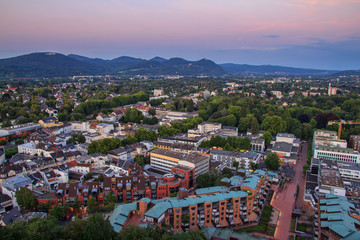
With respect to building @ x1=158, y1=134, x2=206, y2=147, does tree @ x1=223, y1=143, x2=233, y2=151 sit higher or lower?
lower

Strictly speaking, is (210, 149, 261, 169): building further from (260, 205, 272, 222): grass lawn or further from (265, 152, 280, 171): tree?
(260, 205, 272, 222): grass lawn

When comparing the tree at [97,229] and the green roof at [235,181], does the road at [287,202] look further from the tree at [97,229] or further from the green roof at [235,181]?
the tree at [97,229]

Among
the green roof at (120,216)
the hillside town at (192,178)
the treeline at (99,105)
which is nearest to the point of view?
the green roof at (120,216)

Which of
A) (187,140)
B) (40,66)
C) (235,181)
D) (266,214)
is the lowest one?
(266,214)

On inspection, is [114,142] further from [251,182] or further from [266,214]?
[266,214]

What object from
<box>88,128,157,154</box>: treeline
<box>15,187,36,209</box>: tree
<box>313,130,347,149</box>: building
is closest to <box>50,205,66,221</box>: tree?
<box>15,187,36,209</box>: tree

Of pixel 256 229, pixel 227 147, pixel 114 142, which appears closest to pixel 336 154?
pixel 227 147

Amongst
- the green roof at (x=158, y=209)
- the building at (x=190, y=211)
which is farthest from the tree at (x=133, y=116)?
the green roof at (x=158, y=209)
